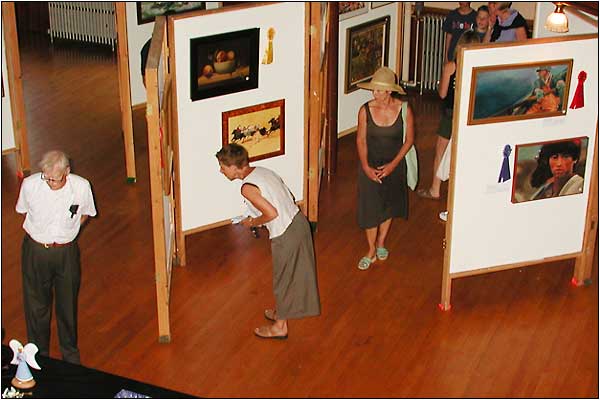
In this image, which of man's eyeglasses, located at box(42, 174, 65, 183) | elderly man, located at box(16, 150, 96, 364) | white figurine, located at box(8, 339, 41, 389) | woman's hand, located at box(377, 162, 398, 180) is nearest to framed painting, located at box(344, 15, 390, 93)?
woman's hand, located at box(377, 162, 398, 180)

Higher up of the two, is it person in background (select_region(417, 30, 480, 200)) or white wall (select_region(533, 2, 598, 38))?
white wall (select_region(533, 2, 598, 38))

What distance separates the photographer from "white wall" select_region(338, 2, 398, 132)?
9773 millimetres

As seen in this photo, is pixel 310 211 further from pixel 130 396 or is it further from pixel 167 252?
pixel 130 396

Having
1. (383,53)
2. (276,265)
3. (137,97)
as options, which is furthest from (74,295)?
(383,53)

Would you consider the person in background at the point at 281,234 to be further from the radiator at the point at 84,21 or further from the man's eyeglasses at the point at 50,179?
the radiator at the point at 84,21

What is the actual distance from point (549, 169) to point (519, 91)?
2.26 ft

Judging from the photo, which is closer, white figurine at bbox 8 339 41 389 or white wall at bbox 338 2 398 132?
white figurine at bbox 8 339 41 389

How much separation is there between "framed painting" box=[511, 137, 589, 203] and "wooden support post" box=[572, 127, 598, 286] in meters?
0.10

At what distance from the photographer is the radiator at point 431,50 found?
1144 cm

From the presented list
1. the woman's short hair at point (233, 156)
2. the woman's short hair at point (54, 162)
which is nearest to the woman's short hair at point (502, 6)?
the woman's short hair at point (233, 156)

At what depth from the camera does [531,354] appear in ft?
21.8

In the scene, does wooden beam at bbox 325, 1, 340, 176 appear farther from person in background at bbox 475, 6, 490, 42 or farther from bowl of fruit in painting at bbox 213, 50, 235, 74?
bowl of fruit in painting at bbox 213, 50, 235, 74

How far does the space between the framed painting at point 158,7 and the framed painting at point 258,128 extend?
232cm

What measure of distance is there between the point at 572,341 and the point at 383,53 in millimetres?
4402
